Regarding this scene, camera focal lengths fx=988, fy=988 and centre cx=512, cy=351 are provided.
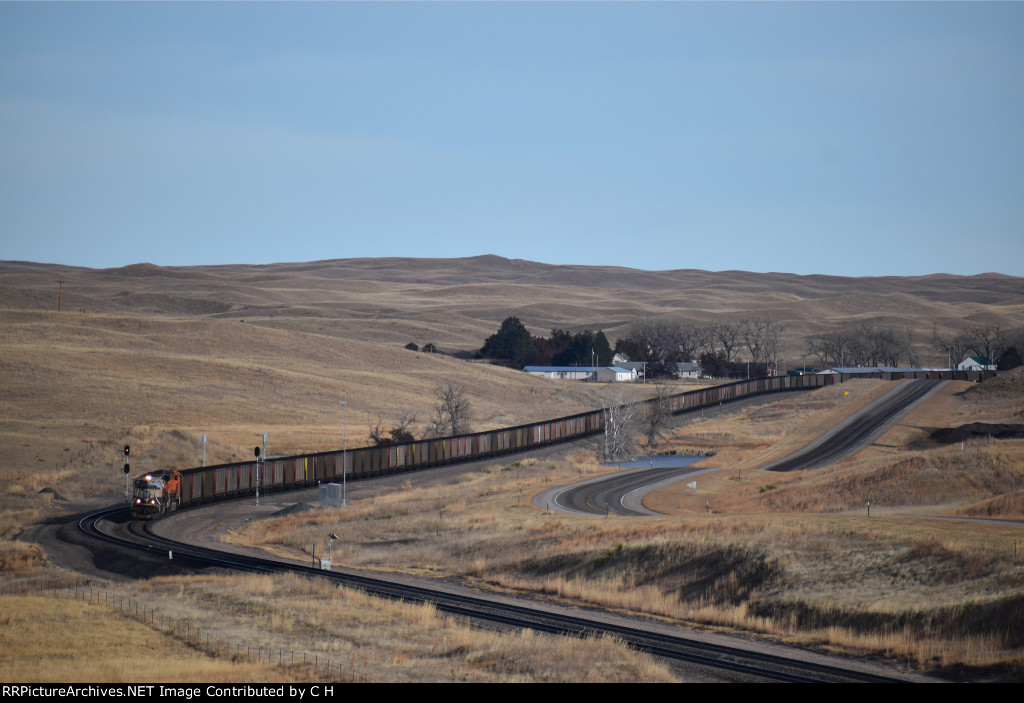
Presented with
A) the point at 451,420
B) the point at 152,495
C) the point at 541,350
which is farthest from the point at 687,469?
the point at 541,350

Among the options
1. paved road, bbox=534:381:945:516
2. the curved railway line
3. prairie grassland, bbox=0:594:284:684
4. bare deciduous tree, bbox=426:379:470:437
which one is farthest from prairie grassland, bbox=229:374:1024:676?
bare deciduous tree, bbox=426:379:470:437

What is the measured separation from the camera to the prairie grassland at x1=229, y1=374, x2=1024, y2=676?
91.9ft

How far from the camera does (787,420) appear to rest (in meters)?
102

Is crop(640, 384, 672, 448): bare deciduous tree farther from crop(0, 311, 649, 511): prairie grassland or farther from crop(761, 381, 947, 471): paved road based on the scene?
crop(0, 311, 649, 511): prairie grassland

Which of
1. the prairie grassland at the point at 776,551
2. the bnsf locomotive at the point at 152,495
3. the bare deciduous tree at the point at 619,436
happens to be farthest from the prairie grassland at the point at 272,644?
the bare deciduous tree at the point at 619,436

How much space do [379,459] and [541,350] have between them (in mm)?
103562

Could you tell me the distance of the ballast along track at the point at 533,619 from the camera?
79.3 feet

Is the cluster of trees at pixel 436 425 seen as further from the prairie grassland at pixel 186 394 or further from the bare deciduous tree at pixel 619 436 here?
the bare deciduous tree at pixel 619 436

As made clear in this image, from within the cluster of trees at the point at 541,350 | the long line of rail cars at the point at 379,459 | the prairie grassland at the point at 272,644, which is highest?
the cluster of trees at the point at 541,350

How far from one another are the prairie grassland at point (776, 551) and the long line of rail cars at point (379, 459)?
5.23 meters

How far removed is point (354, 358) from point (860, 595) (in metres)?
107

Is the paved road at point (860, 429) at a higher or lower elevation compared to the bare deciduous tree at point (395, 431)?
higher

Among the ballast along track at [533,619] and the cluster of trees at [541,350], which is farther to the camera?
the cluster of trees at [541,350]

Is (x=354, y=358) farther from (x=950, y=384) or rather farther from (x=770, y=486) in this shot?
(x=770, y=486)
